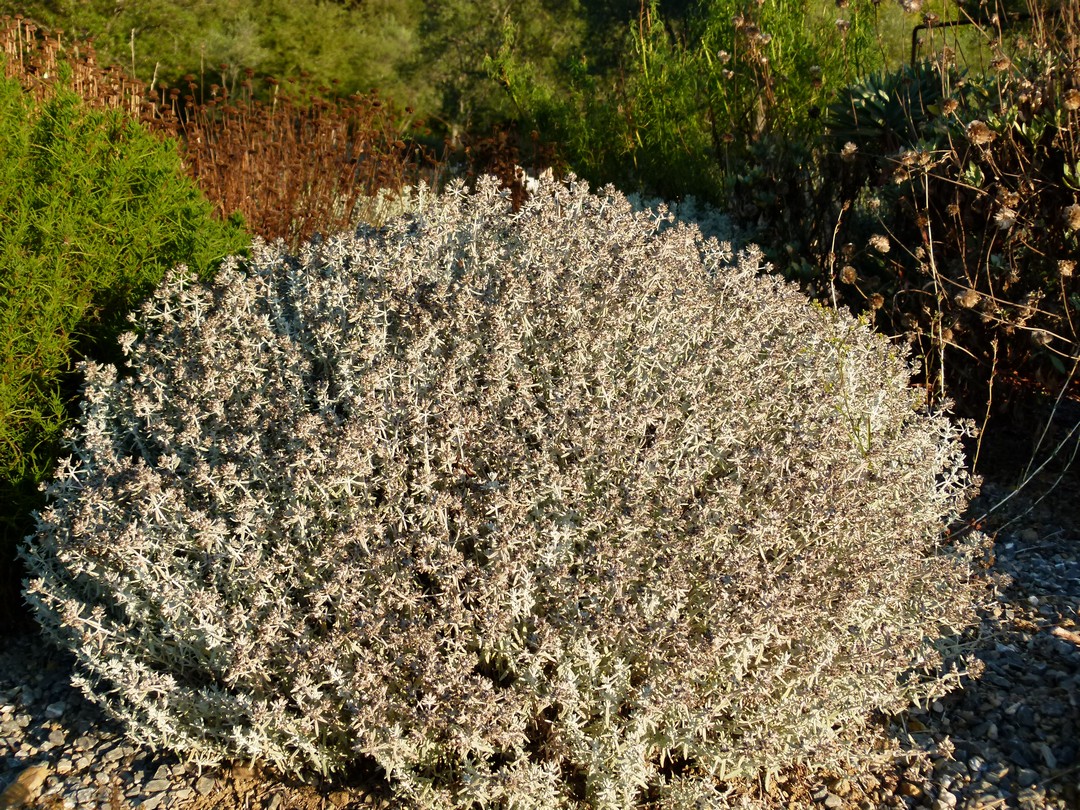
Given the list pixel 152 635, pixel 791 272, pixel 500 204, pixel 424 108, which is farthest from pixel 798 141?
pixel 424 108

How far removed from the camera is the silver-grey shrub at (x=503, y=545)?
7.64ft

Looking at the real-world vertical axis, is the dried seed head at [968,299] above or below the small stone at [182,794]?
above

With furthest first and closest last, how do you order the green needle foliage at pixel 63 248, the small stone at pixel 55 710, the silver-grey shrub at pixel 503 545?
the green needle foliage at pixel 63 248 < the small stone at pixel 55 710 < the silver-grey shrub at pixel 503 545

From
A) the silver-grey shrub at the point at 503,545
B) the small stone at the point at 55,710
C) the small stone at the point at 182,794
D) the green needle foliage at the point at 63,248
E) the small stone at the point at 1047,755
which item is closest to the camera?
the silver-grey shrub at the point at 503,545

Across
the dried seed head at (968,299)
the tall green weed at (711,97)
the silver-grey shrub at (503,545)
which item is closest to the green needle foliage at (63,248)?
the silver-grey shrub at (503,545)

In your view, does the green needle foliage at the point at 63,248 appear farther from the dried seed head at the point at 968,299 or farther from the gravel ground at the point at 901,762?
the dried seed head at the point at 968,299

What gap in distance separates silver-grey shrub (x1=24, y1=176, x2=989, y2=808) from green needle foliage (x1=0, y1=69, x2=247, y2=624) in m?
0.39

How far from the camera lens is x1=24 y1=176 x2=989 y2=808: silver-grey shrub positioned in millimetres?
2330

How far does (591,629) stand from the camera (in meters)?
2.34

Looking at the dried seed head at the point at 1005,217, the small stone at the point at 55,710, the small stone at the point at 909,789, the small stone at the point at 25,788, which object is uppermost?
the dried seed head at the point at 1005,217

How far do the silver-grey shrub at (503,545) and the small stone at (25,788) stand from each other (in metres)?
0.27

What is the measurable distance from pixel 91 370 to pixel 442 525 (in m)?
1.32

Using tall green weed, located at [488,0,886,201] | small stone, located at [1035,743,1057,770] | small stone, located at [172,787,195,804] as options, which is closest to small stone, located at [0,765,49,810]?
small stone, located at [172,787,195,804]

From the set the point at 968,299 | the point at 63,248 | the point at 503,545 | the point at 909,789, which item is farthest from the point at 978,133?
the point at 63,248
